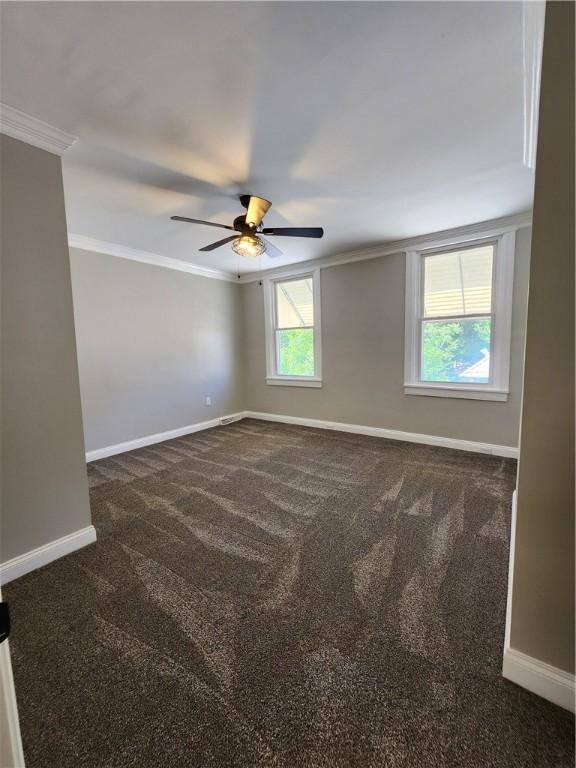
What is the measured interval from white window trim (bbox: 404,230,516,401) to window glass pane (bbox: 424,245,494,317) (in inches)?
2.7

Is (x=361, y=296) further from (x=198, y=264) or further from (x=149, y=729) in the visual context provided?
(x=149, y=729)

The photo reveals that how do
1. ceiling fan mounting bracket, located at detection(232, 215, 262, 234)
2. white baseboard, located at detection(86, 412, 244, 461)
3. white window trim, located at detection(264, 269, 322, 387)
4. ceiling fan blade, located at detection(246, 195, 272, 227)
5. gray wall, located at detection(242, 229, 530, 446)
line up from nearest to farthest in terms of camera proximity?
ceiling fan blade, located at detection(246, 195, 272, 227), ceiling fan mounting bracket, located at detection(232, 215, 262, 234), gray wall, located at detection(242, 229, 530, 446), white baseboard, located at detection(86, 412, 244, 461), white window trim, located at detection(264, 269, 322, 387)

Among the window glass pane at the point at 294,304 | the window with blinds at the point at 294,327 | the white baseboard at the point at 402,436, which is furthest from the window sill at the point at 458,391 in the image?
the window glass pane at the point at 294,304

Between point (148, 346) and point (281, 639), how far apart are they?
12.4 ft

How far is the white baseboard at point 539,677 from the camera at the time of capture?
1.11m

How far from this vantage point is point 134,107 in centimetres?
169

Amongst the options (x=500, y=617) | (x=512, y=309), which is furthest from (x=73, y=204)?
(x=512, y=309)

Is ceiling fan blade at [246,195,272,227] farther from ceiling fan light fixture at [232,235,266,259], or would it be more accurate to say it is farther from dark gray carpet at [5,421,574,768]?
dark gray carpet at [5,421,574,768]

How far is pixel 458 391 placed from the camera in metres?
3.75

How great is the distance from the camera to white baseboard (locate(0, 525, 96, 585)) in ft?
5.95

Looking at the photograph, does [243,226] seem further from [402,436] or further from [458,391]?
[402,436]

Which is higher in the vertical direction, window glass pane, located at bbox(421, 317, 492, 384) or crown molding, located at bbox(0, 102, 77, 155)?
crown molding, located at bbox(0, 102, 77, 155)

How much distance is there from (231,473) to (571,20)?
338 centimetres

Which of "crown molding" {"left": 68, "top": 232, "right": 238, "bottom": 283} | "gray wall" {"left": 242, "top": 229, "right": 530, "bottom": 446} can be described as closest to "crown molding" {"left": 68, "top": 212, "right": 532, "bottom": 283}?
"crown molding" {"left": 68, "top": 232, "right": 238, "bottom": 283}
